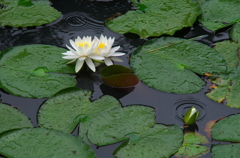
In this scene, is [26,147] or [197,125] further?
[197,125]

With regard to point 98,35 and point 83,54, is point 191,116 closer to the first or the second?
point 83,54

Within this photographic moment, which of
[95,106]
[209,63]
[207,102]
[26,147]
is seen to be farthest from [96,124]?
[209,63]

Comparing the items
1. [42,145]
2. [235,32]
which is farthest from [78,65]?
[235,32]

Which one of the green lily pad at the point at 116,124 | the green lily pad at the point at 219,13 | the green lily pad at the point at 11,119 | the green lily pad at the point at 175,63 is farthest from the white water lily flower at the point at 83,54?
the green lily pad at the point at 219,13

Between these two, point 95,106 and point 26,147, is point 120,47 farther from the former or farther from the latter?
point 26,147

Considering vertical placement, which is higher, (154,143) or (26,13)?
(26,13)

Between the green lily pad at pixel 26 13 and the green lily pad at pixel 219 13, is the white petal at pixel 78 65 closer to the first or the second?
the green lily pad at pixel 26 13

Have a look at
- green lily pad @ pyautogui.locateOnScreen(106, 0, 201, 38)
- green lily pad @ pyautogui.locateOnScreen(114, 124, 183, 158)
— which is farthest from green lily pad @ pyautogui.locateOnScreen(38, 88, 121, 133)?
green lily pad @ pyautogui.locateOnScreen(106, 0, 201, 38)

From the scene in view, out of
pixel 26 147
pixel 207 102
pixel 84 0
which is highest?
pixel 84 0
